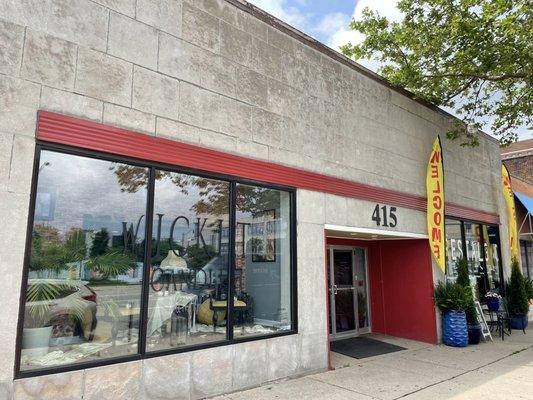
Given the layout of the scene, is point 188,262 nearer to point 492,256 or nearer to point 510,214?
point 492,256

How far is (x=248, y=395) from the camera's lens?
5.74 metres

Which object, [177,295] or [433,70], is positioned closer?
[177,295]

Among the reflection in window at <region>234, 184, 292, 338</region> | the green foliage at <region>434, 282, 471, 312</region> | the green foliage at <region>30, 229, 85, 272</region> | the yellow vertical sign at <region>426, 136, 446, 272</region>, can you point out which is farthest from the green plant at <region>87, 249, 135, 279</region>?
the green foliage at <region>434, 282, 471, 312</region>

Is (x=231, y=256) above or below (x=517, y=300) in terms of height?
above

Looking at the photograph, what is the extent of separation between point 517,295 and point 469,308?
3.76 metres

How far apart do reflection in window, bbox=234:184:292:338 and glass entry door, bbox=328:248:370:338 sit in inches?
139

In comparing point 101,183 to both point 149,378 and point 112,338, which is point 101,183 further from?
point 149,378

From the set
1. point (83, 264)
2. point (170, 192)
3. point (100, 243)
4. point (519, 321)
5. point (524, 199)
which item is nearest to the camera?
point (83, 264)

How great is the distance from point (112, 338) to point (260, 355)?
2.23 metres

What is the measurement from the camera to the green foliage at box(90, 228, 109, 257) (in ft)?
16.7

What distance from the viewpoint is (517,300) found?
41.6ft

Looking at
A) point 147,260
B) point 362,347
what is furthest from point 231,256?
point 362,347

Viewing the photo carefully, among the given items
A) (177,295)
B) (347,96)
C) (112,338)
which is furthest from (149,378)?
(347,96)

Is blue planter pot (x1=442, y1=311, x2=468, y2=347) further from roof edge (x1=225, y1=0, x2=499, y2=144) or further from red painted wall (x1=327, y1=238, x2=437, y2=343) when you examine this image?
roof edge (x1=225, y1=0, x2=499, y2=144)
